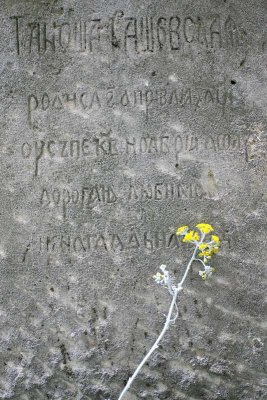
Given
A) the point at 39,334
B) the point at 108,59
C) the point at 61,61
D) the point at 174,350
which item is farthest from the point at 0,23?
the point at 174,350

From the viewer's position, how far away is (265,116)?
9.54 ft

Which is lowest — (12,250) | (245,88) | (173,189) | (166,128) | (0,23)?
(12,250)

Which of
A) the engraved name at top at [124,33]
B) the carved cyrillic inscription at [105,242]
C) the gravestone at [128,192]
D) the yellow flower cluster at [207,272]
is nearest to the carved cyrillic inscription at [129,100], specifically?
the gravestone at [128,192]

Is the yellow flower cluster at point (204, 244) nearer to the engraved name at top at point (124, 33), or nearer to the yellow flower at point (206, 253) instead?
the yellow flower at point (206, 253)

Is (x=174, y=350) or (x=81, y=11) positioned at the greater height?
(x=81, y=11)

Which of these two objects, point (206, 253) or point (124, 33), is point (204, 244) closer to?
point (206, 253)

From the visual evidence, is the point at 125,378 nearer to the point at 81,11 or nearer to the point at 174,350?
the point at 174,350

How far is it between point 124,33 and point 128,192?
2.42 feet

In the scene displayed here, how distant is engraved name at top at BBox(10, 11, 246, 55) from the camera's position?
295 cm

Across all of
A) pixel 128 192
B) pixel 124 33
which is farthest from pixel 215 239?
pixel 124 33

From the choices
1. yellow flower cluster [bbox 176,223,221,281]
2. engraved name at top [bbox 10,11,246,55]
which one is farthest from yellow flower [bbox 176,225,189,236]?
engraved name at top [bbox 10,11,246,55]

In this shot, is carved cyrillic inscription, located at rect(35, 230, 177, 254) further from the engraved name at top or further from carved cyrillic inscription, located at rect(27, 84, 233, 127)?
the engraved name at top

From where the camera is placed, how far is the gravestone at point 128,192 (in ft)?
9.47

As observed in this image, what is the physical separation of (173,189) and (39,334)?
2.96 ft
